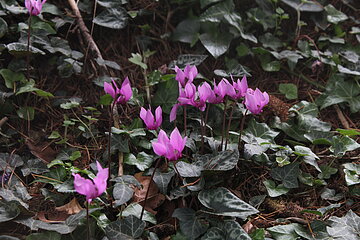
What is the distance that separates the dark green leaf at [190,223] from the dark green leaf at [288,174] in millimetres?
493

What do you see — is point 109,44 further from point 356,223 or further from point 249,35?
point 356,223

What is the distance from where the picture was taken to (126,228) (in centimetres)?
164

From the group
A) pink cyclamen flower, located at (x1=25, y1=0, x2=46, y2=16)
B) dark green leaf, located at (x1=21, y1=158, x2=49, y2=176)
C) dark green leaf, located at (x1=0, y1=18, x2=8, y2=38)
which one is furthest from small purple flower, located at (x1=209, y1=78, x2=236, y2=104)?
dark green leaf, located at (x1=0, y1=18, x2=8, y2=38)

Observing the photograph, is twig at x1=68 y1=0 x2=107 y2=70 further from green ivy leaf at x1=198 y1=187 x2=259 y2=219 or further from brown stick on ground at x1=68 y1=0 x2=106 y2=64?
green ivy leaf at x1=198 y1=187 x2=259 y2=219

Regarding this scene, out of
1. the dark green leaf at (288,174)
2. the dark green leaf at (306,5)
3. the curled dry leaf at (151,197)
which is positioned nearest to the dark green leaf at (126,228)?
the curled dry leaf at (151,197)

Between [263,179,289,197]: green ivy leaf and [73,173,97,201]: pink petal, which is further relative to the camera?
[263,179,289,197]: green ivy leaf

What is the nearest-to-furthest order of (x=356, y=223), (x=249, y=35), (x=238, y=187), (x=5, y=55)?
(x=356, y=223), (x=238, y=187), (x=5, y=55), (x=249, y=35)

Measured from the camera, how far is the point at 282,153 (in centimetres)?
209

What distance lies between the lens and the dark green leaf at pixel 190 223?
1.70 m

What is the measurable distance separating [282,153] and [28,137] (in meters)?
1.33

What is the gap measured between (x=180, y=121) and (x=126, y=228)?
0.82m

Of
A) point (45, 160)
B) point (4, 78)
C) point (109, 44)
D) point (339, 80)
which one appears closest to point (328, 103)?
point (339, 80)

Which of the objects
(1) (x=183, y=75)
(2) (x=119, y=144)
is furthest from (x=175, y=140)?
(2) (x=119, y=144)

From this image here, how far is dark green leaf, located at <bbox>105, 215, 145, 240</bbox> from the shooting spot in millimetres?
1620
